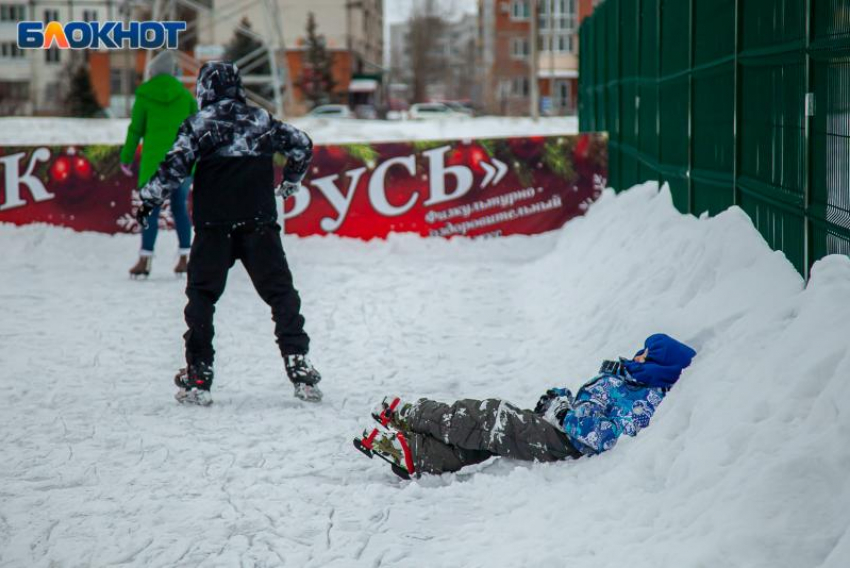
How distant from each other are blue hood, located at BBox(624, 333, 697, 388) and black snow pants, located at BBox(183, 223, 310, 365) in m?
2.23

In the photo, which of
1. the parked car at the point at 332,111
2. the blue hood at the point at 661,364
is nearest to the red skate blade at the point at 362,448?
the blue hood at the point at 661,364

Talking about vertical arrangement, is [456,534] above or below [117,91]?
below

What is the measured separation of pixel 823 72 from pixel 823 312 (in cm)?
123

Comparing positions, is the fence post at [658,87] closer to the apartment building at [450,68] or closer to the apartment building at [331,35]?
the apartment building at [331,35]

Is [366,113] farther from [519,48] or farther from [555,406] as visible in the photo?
[555,406]

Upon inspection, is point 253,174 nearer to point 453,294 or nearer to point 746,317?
point 746,317

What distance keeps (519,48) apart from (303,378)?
Result: 3320 inches

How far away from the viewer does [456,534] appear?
422 centimetres

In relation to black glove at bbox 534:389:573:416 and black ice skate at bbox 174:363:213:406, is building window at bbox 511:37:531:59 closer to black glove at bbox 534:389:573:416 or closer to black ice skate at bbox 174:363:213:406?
black ice skate at bbox 174:363:213:406

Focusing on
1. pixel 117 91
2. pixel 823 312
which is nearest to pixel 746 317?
pixel 823 312

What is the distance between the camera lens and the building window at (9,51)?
7638 cm

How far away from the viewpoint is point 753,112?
20.9ft

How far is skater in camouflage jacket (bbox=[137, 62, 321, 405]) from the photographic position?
20.8 feet

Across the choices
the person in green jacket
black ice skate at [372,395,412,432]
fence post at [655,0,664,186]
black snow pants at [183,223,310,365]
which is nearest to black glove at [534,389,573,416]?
black ice skate at [372,395,412,432]
